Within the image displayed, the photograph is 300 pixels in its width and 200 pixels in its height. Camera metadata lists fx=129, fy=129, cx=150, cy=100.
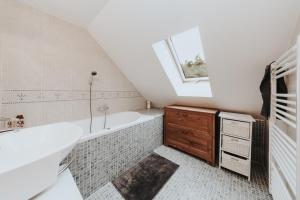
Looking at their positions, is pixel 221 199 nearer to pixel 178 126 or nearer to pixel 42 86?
pixel 178 126

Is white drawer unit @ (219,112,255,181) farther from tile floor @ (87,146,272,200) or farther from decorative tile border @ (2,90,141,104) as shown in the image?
decorative tile border @ (2,90,141,104)

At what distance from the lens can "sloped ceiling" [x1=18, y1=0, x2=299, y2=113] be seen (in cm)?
107

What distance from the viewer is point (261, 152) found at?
1829 mm

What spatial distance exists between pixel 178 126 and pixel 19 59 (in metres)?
2.29

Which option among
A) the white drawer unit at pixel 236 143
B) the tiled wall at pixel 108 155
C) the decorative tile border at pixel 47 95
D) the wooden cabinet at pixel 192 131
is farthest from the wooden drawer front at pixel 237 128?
the decorative tile border at pixel 47 95

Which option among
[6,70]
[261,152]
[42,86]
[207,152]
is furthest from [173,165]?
[6,70]

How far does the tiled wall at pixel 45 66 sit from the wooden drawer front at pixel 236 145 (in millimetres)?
1998

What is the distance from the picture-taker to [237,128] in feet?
5.25

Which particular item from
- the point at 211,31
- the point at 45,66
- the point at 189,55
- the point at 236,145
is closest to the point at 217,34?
the point at 211,31

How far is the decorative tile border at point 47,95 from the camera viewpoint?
1.43 m

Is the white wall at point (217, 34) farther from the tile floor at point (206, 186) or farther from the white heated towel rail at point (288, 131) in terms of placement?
the tile floor at point (206, 186)

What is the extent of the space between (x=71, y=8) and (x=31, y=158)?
5.85 ft

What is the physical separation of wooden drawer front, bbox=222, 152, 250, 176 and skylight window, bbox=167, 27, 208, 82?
1238mm

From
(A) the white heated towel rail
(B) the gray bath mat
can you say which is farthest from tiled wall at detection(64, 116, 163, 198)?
(A) the white heated towel rail
